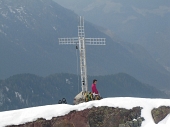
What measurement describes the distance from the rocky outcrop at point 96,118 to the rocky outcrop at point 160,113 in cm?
105

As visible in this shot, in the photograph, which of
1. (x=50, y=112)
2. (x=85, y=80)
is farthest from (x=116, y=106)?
(x=85, y=80)

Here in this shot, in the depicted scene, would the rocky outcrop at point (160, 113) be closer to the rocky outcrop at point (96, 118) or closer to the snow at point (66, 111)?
the snow at point (66, 111)

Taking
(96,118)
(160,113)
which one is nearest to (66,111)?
(96,118)

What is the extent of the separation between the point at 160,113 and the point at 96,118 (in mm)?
4601

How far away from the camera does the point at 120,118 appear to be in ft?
87.2

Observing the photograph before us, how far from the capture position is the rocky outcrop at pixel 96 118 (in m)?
26.1

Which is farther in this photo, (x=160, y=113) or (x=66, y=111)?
(x=66, y=111)

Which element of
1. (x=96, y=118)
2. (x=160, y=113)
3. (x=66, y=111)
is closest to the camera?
(x=160, y=113)

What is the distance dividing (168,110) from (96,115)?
509 cm

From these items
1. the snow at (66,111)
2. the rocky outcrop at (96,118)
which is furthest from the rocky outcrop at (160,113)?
the rocky outcrop at (96,118)

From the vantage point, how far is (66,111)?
1054 inches

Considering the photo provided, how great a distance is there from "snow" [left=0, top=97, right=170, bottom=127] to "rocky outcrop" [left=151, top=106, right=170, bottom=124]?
0.27 m

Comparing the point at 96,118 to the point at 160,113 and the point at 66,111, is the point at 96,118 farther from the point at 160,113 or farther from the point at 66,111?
the point at 160,113

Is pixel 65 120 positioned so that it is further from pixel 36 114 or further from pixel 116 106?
pixel 116 106
